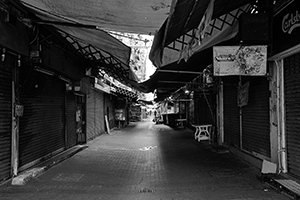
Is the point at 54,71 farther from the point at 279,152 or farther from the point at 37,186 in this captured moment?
the point at 279,152

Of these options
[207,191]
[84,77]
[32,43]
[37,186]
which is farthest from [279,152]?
[84,77]

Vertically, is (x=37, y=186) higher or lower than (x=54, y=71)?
lower

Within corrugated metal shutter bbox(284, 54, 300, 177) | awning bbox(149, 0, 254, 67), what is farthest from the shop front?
awning bbox(149, 0, 254, 67)

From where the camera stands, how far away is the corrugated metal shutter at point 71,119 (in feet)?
33.5

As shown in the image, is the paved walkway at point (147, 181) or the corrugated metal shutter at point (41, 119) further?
the corrugated metal shutter at point (41, 119)

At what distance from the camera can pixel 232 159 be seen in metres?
8.21

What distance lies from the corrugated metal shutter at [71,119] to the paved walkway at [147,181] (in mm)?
2216

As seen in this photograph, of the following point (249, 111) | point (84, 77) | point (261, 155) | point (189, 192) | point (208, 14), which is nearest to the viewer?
point (208, 14)

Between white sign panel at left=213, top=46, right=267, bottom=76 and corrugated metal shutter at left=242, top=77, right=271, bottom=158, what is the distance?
1.25m

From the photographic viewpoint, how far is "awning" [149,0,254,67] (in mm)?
4190

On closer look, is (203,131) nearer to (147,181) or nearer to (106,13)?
(147,181)

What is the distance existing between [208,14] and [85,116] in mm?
9812

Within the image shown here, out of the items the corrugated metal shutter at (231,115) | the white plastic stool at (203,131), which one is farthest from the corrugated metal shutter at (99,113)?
the corrugated metal shutter at (231,115)

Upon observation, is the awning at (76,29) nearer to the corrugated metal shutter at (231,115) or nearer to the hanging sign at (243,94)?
the hanging sign at (243,94)
